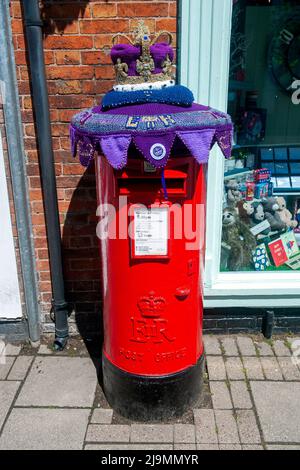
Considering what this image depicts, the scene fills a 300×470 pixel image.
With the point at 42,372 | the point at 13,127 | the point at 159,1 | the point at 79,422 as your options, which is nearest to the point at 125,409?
the point at 79,422

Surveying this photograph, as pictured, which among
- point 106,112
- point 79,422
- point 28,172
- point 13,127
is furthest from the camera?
point 28,172

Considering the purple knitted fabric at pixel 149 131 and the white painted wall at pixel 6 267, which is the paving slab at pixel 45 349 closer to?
the white painted wall at pixel 6 267

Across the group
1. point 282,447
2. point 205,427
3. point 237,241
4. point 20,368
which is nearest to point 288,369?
point 282,447

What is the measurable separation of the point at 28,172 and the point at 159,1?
144 cm

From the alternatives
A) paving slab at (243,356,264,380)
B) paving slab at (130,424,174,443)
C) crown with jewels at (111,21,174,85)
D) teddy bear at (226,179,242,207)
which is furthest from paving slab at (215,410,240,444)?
crown with jewels at (111,21,174,85)

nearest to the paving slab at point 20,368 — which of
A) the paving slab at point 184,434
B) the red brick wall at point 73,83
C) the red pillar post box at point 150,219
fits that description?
the red brick wall at point 73,83

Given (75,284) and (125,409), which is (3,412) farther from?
(75,284)

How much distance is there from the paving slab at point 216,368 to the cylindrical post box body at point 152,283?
0.96 feet

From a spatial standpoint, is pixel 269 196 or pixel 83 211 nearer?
pixel 83 211

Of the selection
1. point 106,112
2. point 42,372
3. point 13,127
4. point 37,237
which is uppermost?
point 106,112

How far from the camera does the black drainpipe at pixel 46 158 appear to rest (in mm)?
2783

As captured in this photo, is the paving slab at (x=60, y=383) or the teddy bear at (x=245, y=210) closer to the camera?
the paving slab at (x=60, y=383)

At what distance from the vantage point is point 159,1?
282 centimetres

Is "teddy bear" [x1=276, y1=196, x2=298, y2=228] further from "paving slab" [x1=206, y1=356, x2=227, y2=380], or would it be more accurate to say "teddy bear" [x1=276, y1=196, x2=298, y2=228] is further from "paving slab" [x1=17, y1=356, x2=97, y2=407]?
"paving slab" [x1=17, y1=356, x2=97, y2=407]
